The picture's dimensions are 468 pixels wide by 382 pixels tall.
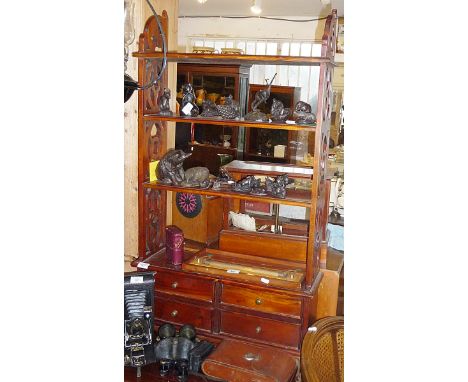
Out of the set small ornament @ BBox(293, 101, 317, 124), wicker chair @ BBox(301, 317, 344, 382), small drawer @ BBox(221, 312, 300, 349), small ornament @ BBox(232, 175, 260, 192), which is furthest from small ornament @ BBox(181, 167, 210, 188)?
wicker chair @ BBox(301, 317, 344, 382)

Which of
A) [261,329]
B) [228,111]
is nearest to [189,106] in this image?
[228,111]

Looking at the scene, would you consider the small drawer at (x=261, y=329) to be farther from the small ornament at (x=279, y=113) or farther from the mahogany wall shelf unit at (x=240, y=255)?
the small ornament at (x=279, y=113)

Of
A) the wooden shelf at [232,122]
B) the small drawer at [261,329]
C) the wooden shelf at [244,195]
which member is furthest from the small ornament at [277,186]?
the small drawer at [261,329]

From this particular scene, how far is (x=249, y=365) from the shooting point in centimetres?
194

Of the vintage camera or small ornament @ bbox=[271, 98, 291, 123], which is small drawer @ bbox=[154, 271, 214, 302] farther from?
small ornament @ bbox=[271, 98, 291, 123]

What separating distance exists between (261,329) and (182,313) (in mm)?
433

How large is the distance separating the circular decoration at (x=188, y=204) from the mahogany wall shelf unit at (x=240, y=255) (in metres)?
0.11

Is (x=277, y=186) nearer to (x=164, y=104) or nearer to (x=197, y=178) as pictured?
(x=197, y=178)
